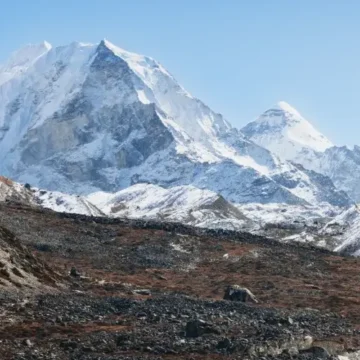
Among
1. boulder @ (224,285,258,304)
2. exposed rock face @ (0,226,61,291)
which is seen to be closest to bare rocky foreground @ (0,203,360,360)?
exposed rock face @ (0,226,61,291)

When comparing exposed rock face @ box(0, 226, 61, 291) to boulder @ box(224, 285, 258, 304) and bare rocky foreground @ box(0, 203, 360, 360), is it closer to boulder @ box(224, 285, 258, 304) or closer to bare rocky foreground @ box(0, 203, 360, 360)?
bare rocky foreground @ box(0, 203, 360, 360)

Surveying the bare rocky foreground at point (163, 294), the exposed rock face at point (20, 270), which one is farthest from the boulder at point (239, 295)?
the exposed rock face at point (20, 270)

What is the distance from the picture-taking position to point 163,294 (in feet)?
185

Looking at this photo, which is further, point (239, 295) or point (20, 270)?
point (239, 295)

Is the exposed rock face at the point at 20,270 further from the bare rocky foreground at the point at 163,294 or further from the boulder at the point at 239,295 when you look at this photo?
the boulder at the point at 239,295

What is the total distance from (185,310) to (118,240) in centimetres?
4091

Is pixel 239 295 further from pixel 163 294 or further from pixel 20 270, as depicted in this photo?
pixel 20 270

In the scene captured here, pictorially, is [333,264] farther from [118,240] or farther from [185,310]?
[185,310]

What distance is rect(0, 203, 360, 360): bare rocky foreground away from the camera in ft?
119

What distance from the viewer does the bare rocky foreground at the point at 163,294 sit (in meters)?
36.4

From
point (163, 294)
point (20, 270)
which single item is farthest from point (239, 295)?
point (20, 270)

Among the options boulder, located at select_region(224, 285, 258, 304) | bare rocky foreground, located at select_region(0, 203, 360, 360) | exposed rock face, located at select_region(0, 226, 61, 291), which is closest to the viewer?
bare rocky foreground, located at select_region(0, 203, 360, 360)

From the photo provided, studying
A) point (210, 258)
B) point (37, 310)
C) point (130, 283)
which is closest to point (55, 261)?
point (130, 283)

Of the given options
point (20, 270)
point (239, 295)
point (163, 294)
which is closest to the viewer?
point (20, 270)
